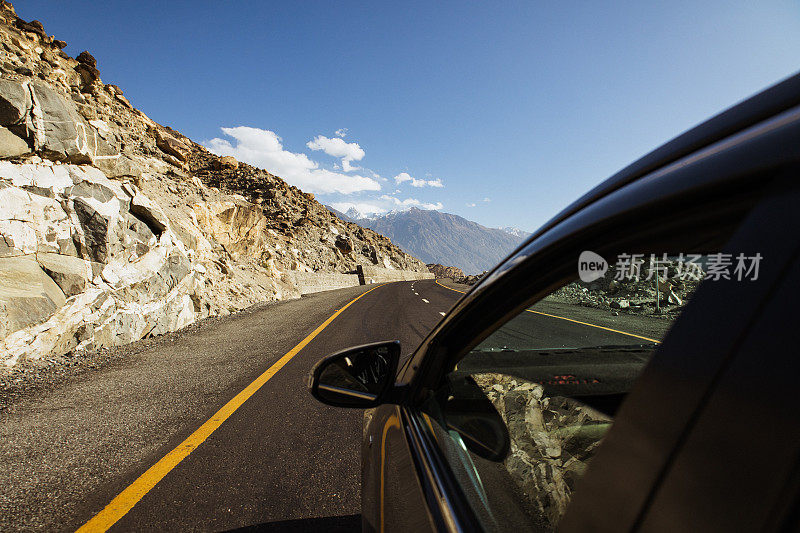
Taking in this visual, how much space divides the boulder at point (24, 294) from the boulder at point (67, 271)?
9 centimetres

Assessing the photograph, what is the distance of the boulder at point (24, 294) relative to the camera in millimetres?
4969

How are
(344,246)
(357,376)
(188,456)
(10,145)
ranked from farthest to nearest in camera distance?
(344,246) < (10,145) < (188,456) < (357,376)

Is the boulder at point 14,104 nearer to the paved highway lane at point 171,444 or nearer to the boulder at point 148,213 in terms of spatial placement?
the boulder at point 148,213

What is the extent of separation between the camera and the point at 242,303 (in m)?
12.4

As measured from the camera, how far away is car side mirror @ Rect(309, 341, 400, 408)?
4.81 feet

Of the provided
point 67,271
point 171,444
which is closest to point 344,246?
point 67,271

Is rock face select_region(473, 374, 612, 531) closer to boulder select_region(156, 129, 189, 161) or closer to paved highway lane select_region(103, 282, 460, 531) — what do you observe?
paved highway lane select_region(103, 282, 460, 531)

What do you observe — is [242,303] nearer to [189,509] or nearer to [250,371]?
[250,371]

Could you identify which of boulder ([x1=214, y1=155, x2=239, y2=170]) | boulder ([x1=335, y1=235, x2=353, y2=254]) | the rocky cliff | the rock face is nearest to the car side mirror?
the rock face

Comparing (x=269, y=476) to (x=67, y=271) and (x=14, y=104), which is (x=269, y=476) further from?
(x=14, y=104)

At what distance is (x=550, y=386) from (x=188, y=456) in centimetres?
279

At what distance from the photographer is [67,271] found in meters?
6.00

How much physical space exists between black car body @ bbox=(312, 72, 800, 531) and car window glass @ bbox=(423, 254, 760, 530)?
0.13 feet
